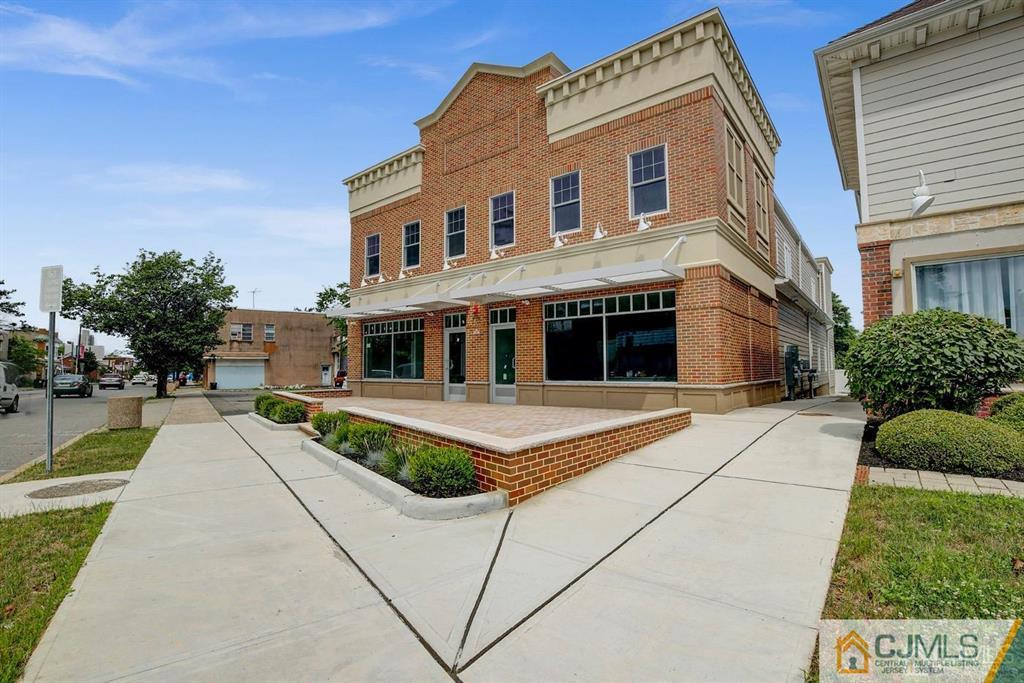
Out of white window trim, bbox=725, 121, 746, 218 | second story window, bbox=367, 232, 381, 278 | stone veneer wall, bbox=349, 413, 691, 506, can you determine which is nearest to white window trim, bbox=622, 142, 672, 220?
white window trim, bbox=725, 121, 746, 218

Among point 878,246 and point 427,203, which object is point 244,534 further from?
point 427,203

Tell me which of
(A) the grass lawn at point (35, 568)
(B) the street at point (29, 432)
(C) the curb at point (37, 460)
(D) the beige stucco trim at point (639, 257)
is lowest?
(B) the street at point (29, 432)

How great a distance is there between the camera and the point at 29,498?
242 inches

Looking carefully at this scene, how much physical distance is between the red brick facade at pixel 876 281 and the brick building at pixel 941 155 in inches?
0.8

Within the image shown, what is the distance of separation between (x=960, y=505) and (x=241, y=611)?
6161 mm

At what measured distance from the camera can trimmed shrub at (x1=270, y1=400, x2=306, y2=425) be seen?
12.6 metres

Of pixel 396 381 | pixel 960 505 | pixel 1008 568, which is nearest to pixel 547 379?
pixel 396 381

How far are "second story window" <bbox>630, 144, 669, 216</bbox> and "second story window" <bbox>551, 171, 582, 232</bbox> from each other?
173cm

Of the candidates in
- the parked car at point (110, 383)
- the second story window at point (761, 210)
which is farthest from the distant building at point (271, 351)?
the second story window at point (761, 210)

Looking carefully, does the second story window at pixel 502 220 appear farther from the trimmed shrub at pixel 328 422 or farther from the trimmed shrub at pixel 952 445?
the trimmed shrub at pixel 952 445

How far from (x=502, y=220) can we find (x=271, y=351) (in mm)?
42304

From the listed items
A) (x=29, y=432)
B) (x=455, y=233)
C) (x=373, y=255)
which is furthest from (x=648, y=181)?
(x=29, y=432)

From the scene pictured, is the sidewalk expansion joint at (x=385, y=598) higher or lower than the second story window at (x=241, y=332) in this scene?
lower

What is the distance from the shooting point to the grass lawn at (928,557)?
3037 mm
